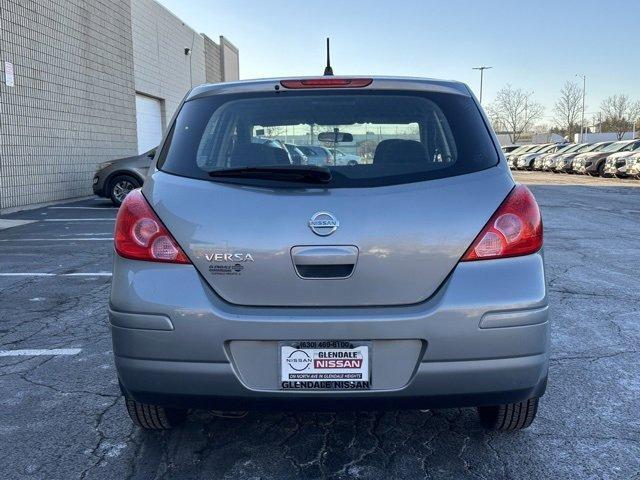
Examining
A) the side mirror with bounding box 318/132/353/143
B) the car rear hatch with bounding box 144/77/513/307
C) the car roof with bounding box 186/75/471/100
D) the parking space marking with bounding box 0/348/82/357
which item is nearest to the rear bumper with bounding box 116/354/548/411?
the car rear hatch with bounding box 144/77/513/307

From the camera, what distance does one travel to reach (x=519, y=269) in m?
2.31

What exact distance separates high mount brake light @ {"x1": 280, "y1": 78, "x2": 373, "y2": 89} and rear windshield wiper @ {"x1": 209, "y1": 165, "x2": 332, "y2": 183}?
0.45m

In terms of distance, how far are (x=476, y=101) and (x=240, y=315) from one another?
1.40 metres

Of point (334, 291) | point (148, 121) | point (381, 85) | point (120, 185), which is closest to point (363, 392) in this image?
point (334, 291)

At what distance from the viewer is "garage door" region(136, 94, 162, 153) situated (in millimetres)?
20594

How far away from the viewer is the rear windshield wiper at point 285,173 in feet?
7.77

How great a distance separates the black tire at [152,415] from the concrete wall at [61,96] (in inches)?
426

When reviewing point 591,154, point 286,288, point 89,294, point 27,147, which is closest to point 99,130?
point 27,147

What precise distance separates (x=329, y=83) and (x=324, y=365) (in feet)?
4.02

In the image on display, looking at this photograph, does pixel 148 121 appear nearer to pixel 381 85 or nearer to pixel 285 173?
pixel 381 85

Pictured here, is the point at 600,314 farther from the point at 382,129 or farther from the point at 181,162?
the point at 181,162

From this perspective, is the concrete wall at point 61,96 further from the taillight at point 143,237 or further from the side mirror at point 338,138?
the side mirror at point 338,138

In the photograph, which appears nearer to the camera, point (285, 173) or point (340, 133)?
point (285, 173)

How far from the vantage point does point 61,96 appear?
1430 centimetres
